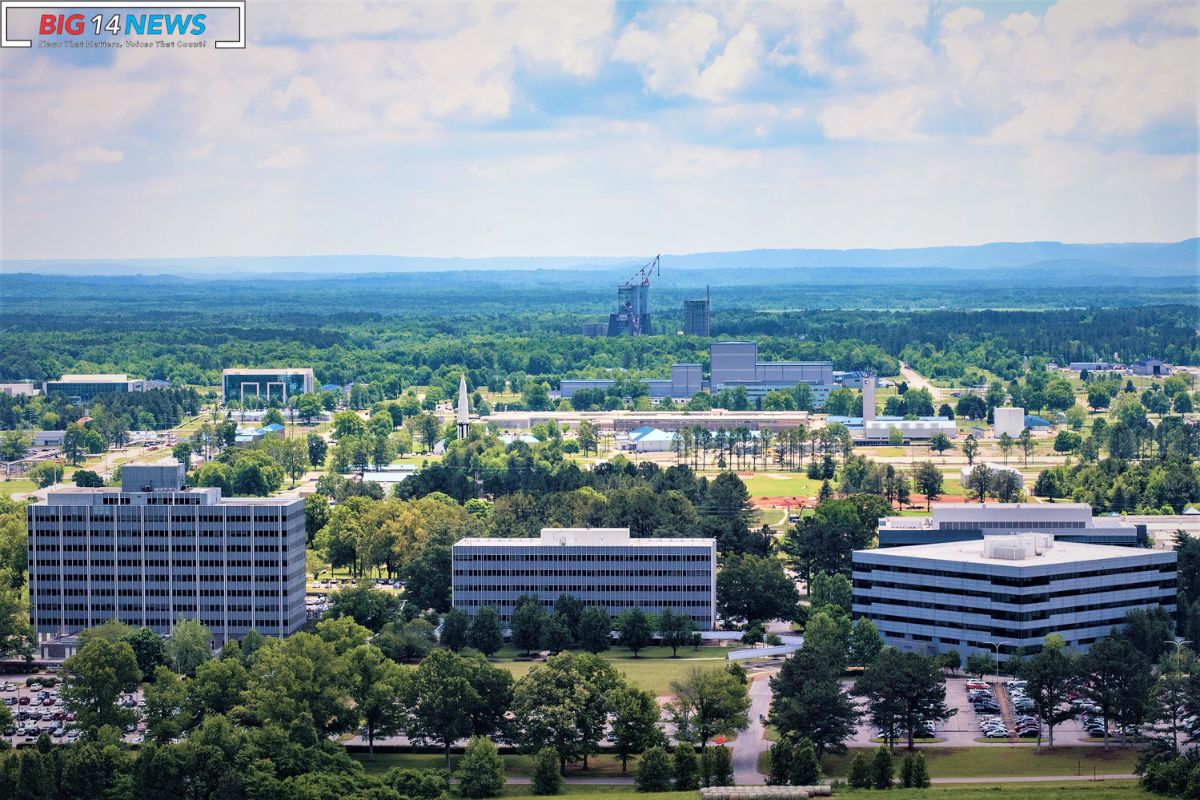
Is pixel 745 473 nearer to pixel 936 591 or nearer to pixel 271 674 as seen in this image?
pixel 936 591

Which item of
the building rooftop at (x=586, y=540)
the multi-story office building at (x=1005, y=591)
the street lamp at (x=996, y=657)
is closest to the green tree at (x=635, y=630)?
the building rooftop at (x=586, y=540)

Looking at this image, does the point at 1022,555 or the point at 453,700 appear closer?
the point at 453,700

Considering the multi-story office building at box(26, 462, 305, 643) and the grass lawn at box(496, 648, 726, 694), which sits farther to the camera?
the multi-story office building at box(26, 462, 305, 643)

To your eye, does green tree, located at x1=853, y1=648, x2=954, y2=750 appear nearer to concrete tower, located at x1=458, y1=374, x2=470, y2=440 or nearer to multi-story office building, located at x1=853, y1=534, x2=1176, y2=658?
multi-story office building, located at x1=853, y1=534, x2=1176, y2=658

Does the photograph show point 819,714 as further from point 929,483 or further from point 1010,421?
point 1010,421

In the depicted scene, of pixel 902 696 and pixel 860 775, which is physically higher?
pixel 902 696

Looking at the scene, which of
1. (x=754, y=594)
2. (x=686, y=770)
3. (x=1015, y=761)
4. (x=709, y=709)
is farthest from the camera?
(x=754, y=594)

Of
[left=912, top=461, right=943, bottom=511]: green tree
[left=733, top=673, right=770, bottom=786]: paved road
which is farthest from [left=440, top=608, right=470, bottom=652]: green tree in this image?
[left=912, top=461, right=943, bottom=511]: green tree

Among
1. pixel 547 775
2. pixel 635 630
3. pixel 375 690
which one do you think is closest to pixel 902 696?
pixel 547 775
